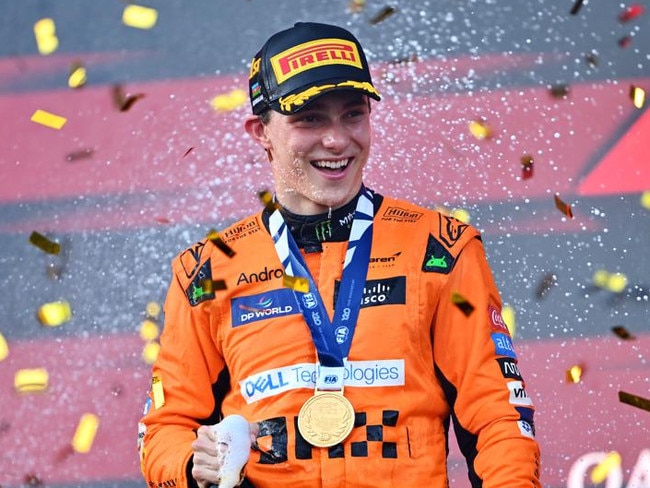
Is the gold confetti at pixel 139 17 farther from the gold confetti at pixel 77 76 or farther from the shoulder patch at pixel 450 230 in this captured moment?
the shoulder patch at pixel 450 230

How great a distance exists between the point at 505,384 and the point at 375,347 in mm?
244

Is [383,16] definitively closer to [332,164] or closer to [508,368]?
[332,164]

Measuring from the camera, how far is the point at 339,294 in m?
2.60

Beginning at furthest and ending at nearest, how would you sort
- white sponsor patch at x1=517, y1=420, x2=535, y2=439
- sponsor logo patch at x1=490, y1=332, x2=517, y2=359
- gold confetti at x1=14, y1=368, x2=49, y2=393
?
gold confetti at x1=14, y1=368, x2=49, y2=393
sponsor logo patch at x1=490, y1=332, x2=517, y2=359
white sponsor patch at x1=517, y1=420, x2=535, y2=439

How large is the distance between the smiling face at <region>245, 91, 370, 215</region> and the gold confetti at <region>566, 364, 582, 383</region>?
123 cm

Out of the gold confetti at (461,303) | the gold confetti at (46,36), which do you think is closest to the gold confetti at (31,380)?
the gold confetti at (46,36)

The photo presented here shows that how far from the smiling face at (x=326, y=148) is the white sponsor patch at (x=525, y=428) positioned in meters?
0.56

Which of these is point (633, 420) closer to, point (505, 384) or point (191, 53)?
point (505, 384)

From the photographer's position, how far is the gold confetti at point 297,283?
2.64 metres

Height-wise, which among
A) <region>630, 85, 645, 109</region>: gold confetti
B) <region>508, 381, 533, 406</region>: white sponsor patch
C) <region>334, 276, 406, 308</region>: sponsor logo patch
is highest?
<region>630, 85, 645, 109</region>: gold confetti

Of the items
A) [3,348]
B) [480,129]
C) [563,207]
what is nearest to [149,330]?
[3,348]

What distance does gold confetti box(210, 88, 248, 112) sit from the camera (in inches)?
161

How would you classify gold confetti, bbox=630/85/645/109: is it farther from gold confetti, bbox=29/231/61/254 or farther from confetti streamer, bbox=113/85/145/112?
gold confetti, bbox=29/231/61/254

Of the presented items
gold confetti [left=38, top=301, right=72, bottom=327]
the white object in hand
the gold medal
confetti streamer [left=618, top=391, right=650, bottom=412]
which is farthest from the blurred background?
the white object in hand
